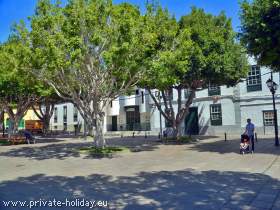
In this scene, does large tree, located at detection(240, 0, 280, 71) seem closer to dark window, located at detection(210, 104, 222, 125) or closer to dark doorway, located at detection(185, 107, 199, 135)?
dark window, located at detection(210, 104, 222, 125)

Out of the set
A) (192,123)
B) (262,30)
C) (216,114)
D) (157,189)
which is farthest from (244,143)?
(192,123)

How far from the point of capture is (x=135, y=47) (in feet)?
54.4

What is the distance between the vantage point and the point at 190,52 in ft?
68.5

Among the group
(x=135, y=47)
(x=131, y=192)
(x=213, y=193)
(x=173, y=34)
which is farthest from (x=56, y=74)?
(x=213, y=193)

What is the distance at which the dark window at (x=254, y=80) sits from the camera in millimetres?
31875

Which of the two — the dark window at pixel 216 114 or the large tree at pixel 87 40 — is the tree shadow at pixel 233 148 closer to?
the large tree at pixel 87 40

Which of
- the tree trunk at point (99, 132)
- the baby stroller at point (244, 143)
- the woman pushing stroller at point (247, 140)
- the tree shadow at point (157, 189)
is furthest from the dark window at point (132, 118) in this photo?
the tree shadow at point (157, 189)

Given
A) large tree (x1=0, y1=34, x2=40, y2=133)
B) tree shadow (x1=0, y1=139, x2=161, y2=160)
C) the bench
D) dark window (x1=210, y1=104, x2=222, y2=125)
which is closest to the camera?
tree shadow (x1=0, y1=139, x2=161, y2=160)

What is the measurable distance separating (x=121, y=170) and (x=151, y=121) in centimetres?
2862

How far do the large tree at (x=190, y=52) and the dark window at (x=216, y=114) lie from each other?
9.64 m

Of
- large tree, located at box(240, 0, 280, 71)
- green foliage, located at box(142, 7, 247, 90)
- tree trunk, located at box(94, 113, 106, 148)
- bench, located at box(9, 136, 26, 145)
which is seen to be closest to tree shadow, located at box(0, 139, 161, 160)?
tree trunk, located at box(94, 113, 106, 148)

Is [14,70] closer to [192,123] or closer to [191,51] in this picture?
[191,51]

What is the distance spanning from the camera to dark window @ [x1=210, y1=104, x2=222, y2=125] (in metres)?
34.4

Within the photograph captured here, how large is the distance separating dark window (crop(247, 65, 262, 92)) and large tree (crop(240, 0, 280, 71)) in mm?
16703
